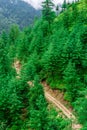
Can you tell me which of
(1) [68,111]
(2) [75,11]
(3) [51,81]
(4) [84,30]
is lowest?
(1) [68,111]

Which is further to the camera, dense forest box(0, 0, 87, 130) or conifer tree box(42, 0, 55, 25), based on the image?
conifer tree box(42, 0, 55, 25)

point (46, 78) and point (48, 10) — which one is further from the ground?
point (48, 10)

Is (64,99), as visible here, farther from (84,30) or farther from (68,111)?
(84,30)

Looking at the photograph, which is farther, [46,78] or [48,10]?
[48,10]

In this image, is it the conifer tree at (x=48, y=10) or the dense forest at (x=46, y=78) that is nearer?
the dense forest at (x=46, y=78)

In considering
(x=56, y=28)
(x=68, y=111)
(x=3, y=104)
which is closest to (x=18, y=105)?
(x=3, y=104)

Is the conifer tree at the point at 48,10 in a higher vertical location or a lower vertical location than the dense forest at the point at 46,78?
higher

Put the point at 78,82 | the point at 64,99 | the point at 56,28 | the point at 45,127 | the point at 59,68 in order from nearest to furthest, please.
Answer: the point at 45,127 → the point at 78,82 → the point at 64,99 → the point at 59,68 → the point at 56,28

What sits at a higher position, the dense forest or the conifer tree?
the conifer tree
